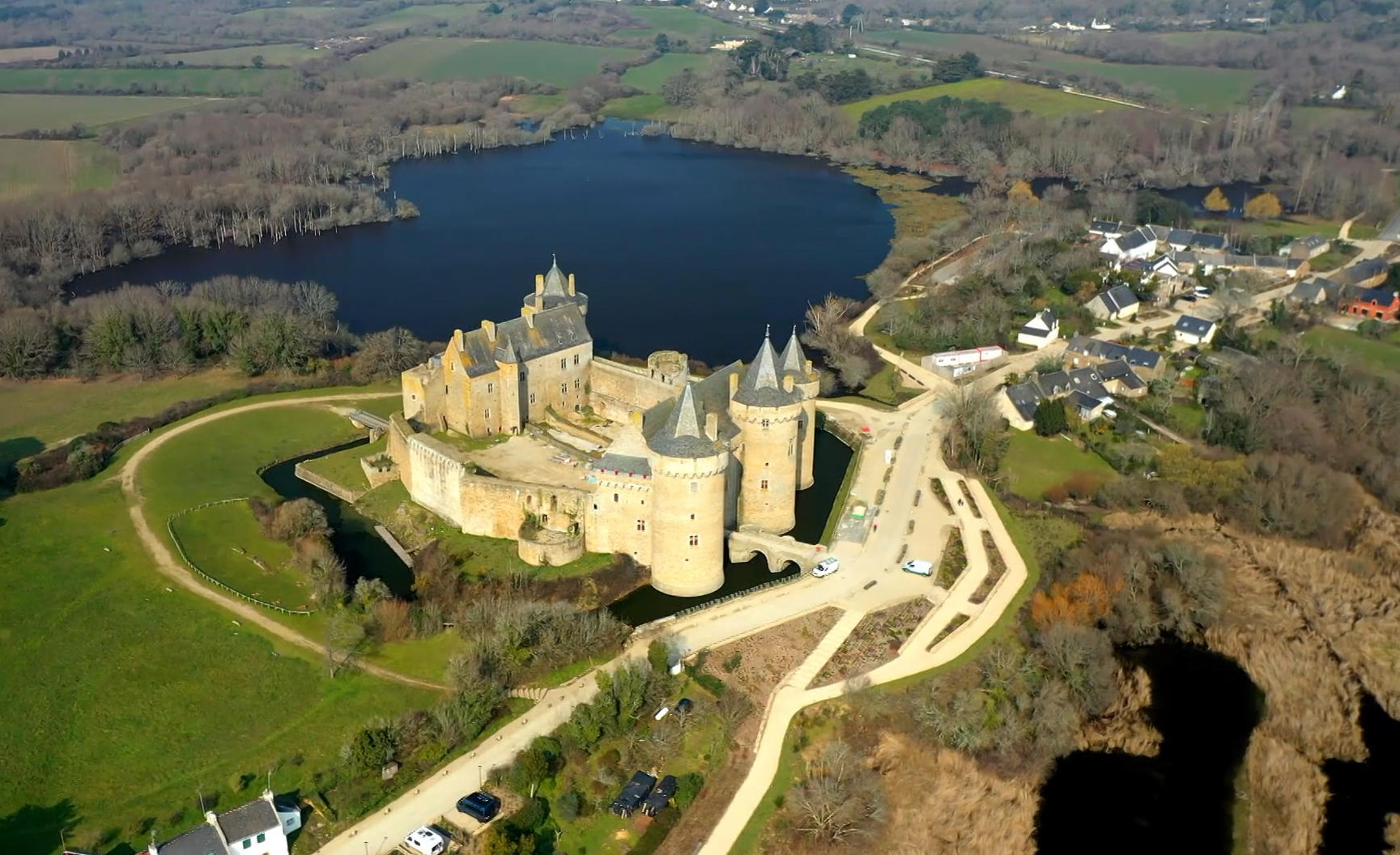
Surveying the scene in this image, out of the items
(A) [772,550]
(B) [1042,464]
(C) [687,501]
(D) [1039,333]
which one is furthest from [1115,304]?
(C) [687,501]

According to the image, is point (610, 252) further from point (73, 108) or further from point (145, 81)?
point (145, 81)

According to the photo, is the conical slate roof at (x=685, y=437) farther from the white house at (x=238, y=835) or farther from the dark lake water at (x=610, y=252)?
the dark lake water at (x=610, y=252)

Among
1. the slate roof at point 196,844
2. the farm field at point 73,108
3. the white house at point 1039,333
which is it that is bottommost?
the slate roof at point 196,844

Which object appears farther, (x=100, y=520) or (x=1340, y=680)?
(x=100, y=520)

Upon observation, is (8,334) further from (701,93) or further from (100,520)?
(701,93)

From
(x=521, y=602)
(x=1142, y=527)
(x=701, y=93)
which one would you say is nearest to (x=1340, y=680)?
(x=1142, y=527)

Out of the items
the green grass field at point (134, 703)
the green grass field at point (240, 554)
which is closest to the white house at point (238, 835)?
the green grass field at point (134, 703)
